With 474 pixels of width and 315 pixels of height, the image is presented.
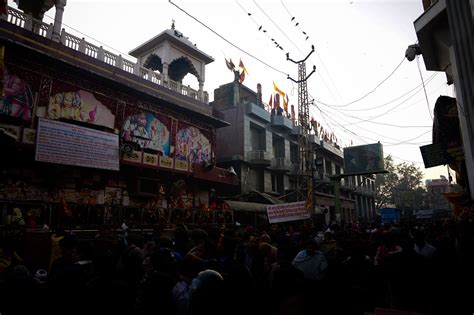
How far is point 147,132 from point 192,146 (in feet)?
11.3

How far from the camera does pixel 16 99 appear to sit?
11.3 m

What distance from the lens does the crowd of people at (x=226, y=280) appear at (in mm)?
2867

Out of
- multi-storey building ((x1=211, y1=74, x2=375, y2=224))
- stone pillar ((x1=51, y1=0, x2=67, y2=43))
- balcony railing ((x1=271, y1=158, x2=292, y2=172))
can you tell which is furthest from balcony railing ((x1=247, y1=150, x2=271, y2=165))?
stone pillar ((x1=51, y1=0, x2=67, y2=43))

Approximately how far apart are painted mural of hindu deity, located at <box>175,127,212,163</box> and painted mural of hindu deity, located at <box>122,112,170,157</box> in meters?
0.92

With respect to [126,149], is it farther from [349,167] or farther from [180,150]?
[349,167]

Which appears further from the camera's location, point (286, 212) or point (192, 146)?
point (192, 146)

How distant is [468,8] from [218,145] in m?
21.1

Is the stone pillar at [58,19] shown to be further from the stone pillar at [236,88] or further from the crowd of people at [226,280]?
the stone pillar at [236,88]

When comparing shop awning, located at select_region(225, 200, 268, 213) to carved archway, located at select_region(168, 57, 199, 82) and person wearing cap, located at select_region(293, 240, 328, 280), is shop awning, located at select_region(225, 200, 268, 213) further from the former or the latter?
person wearing cap, located at select_region(293, 240, 328, 280)

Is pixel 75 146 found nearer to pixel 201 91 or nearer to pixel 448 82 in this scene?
pixel 201 91

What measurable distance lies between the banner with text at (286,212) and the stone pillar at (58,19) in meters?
11.8

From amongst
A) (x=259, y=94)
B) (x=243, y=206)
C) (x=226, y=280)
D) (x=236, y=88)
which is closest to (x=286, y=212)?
(x=243, y=206)

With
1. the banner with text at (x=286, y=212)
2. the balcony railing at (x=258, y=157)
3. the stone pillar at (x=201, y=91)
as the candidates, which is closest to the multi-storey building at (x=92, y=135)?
the stone pillar at (x=201, y=91)

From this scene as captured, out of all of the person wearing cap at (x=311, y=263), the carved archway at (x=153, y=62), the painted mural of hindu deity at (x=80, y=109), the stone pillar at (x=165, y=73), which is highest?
the carved archway at (x=153, y=62)
